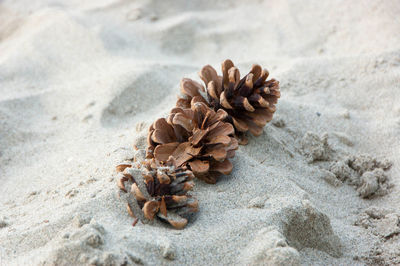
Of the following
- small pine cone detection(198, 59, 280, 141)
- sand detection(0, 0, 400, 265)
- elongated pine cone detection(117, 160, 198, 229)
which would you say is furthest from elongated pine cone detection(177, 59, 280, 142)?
elongated pine cone detection(117, 160, 198, 229)

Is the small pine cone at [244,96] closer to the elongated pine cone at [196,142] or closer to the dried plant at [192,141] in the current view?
the dried plant at [192,141]

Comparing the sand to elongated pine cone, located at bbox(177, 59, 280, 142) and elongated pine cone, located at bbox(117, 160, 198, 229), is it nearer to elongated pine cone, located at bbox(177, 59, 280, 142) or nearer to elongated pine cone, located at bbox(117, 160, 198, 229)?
elongated pine cone, located at bbox(117, 160, 198, 229)

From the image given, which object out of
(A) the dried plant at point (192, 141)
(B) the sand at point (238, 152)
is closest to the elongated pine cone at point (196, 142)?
(A) the dried plant at point (192, 141)

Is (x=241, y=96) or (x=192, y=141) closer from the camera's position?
(x=192, y=141)

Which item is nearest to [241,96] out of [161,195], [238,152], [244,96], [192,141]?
[244,96]

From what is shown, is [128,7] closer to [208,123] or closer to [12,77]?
[12,77]

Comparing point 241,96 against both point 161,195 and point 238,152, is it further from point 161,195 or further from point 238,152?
point 161,195
